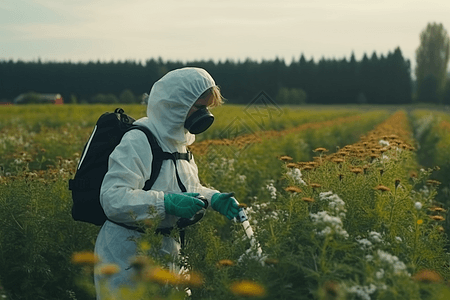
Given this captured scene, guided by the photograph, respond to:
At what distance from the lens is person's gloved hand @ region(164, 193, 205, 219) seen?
2568mm

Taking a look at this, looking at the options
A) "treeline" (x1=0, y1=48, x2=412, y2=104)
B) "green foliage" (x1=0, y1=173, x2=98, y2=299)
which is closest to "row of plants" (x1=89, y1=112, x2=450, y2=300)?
"green foliage" (x1=0, y1=173, x2=98, y2=299)

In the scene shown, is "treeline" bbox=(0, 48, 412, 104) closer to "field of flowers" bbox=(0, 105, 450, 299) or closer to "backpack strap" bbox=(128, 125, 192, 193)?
"field of flowers" bbox=(0, 105, 450, 299)

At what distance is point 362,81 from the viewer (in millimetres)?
86625

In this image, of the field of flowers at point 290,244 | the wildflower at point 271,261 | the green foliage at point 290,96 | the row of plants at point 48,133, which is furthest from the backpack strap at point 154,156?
the green foliage at point 290,96

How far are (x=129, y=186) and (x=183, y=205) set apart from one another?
0.96ft

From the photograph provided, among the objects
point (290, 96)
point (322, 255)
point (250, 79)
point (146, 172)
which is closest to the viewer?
point (322, 255)

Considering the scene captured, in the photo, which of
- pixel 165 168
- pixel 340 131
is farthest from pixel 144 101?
pixel 340 131

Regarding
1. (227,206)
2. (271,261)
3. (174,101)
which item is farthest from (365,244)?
(174,101)

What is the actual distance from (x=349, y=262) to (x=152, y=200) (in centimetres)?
100

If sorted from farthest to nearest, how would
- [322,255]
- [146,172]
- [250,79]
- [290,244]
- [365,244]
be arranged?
[250,79]
[146,172]
[290,244]
[365,244]
[322,255]

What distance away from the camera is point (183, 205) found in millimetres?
2588

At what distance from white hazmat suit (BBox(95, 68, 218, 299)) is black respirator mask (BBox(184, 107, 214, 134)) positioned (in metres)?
0.06

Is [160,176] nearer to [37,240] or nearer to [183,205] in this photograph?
[183,205]

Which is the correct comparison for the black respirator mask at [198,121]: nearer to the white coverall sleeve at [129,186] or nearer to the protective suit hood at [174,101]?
the protective suit hood at [174,101]
